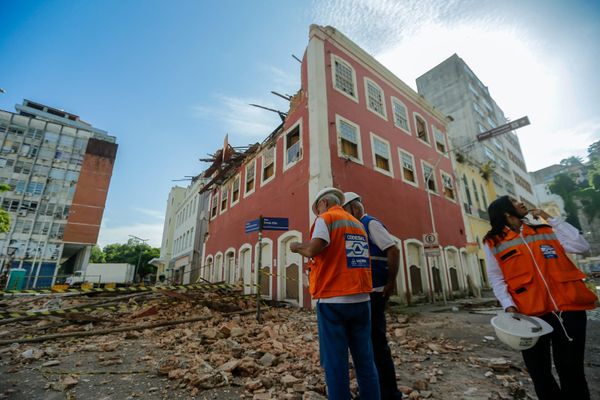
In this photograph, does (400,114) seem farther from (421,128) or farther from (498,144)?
(498,144)

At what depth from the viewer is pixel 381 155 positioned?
1229 cm

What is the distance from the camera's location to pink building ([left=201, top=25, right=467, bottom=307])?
10164 mm

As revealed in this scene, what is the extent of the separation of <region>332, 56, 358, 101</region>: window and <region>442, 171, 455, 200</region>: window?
26.6 feet

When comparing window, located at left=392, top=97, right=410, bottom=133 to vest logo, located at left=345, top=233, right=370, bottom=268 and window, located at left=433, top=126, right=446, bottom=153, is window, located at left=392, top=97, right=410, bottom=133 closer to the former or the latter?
window, located at left=433, top=126, right=446, bottom=153

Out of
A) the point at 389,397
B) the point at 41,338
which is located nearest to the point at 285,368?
the point at 389,397

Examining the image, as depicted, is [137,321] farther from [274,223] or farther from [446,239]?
[446,239]

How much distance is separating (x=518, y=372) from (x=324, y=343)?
3.18 metres

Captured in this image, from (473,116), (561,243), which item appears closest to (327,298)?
(561,243)

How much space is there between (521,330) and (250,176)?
14040 millimetres

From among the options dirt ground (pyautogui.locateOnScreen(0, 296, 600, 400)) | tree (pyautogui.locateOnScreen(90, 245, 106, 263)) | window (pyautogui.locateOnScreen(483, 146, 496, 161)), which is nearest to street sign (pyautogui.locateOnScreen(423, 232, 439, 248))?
dirt ground (pyautogui.locateOnScreen(0, 296, 600, 400))

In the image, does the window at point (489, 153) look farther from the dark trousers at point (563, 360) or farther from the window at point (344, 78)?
the dark trousers at point (563, 360)

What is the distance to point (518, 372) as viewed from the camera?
3.38 m

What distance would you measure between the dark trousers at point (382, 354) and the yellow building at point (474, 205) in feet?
48.4

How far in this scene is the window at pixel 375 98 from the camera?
42.7 ft
